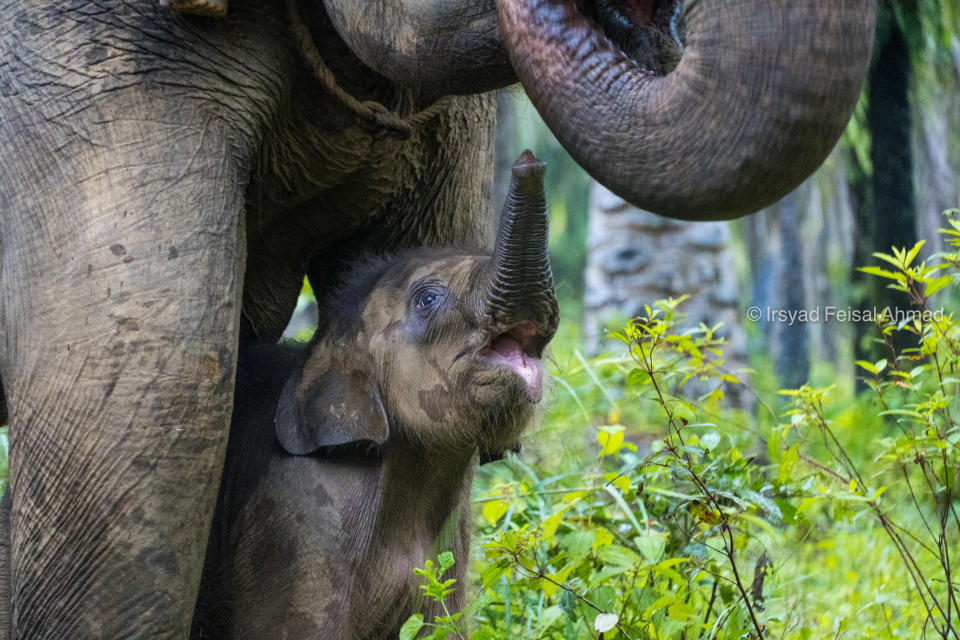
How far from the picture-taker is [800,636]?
268 cm

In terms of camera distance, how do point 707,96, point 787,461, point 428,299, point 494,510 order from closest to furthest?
point 707,96 → point 428,299 → point 787,461 → point 494,510

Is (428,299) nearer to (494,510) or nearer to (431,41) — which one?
(431,41)

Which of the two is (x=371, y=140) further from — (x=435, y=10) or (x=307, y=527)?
(x=307, y=527)

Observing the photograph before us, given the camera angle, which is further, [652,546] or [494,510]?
[494,510]

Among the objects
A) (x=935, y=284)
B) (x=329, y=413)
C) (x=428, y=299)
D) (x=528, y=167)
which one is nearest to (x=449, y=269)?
(x=428, y=299)

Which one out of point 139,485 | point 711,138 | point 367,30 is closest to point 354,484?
point 139,485

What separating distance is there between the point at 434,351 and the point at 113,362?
63 cm

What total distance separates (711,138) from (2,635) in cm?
155

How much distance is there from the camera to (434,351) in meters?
2.44

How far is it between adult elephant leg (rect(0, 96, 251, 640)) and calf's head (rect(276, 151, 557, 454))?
0.39 metres

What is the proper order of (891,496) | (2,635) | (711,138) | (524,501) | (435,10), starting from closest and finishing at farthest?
(711,138) → (435,10) → (2,635) → (524,501) → (891,496)

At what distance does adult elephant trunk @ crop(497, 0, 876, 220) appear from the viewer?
1566 millimetres

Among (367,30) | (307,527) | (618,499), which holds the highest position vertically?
(367,30)

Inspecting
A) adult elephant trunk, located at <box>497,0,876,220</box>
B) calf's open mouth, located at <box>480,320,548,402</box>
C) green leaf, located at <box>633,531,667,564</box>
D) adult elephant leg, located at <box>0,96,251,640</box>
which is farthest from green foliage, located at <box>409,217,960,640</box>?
adult elephant trunk, located at <box>497,0,876,220</box>
